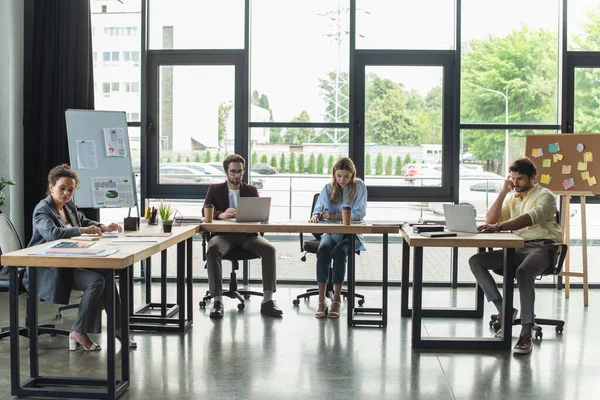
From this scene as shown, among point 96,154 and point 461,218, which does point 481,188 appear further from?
point 96,154

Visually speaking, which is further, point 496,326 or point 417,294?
point 496,326

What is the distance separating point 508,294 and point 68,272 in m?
2.69

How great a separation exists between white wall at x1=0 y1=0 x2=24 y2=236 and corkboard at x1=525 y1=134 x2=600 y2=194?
4.63 meters

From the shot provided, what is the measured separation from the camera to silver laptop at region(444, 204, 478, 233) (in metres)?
4.62

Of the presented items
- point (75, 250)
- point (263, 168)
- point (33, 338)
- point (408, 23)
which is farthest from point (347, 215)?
point (408, 23)

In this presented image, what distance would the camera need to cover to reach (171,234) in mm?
4551

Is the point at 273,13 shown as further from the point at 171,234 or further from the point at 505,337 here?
the point at 505,337

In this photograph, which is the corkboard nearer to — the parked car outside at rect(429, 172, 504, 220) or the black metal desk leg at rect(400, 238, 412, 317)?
the parked car outside at rect(429, 172, 504, 220)

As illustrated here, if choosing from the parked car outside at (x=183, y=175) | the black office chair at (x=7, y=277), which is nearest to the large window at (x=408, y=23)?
the parked car outside at (x=183, y=175)

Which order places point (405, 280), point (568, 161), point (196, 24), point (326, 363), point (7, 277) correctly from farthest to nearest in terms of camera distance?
1. point (196, 24)
2. point (568, 161)
3. point (405, 280)
4. point (7, 277)
5. point (326, 363)

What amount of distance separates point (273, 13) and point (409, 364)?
3786 millimetres

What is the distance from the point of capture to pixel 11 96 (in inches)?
247

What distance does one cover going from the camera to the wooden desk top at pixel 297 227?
4941 mm

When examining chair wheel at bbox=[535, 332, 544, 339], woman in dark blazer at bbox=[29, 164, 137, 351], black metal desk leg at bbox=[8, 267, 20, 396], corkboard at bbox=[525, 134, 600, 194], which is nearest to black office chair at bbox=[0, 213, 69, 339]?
woman in dark blazer at bbox=[29, 164, 137, 351]
